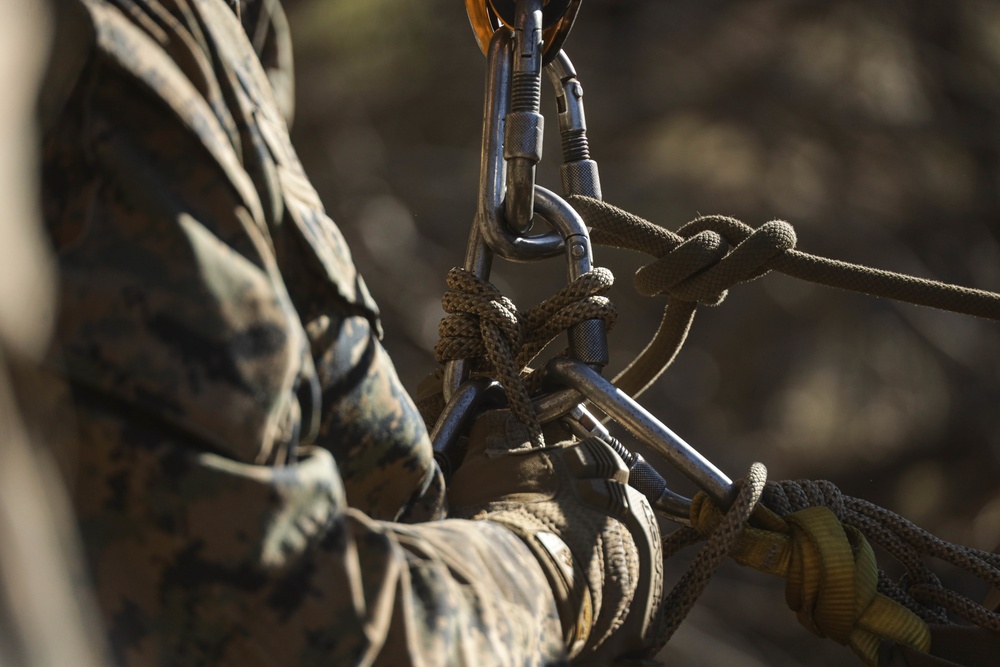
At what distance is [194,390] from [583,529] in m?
0.32

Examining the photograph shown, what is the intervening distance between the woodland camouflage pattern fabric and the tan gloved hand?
14 cm

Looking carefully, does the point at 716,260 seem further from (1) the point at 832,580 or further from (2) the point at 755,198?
(2) the point at 755,198

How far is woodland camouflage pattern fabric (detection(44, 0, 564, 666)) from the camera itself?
0.38 meters

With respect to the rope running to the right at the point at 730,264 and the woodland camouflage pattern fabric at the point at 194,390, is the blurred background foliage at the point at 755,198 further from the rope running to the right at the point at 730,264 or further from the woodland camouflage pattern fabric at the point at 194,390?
the woodland camouflage pattern fabric at the point at 194,390

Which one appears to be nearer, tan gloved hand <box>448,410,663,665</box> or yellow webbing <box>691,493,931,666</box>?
tan gloved hand <box>448,410,663,665</box>

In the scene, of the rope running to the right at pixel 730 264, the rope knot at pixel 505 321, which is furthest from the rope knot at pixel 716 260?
the rope knot at pixel 505 321

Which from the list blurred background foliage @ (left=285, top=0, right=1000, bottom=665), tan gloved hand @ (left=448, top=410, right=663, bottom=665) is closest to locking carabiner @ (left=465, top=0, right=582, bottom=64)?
tan gloved hand @ (left=448, top=410, right=663, bottom=665)

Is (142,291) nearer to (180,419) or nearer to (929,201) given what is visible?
(180,419)

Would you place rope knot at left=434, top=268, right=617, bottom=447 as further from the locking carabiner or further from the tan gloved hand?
the locking carabiner

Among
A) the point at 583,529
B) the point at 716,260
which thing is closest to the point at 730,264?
the point at 716,260

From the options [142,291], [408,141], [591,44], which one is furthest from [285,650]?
[591,44]

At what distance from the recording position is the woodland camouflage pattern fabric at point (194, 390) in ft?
1.26

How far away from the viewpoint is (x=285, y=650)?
1.32 feet

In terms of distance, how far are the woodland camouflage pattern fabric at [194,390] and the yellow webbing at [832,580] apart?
0.37 meters
